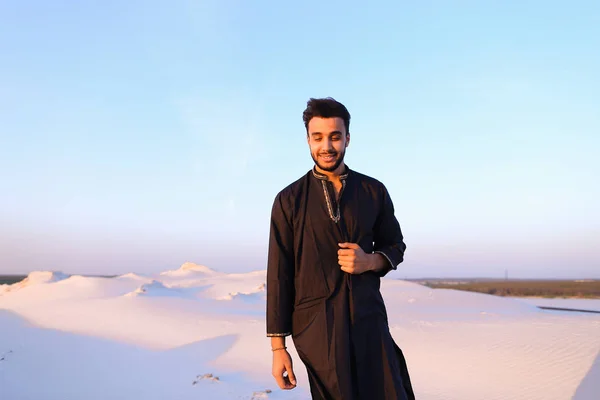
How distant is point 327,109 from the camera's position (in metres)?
2.74

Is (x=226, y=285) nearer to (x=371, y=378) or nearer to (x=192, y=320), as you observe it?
(x=192, y=320)

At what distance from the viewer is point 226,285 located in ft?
95.9

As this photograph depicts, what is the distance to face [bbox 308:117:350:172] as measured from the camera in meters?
2.75

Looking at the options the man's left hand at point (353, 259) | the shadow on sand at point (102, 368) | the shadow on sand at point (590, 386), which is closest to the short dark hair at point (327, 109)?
the man's left hand at point (353, 259)

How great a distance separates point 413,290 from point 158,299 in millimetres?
14451

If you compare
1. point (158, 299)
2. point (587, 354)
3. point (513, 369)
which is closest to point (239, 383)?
point (513, 369)

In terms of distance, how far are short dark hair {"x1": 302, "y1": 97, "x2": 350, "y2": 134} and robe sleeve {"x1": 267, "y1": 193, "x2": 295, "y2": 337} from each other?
19.3 inches

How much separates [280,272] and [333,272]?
0.30 meters

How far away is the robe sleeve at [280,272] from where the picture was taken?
8.95 feet

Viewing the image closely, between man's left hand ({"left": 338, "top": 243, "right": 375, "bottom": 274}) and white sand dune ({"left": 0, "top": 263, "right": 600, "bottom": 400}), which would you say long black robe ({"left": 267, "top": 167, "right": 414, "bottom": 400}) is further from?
white sand dune ({"left": 0, "top": 263, "right": 600, "bottom": 400})

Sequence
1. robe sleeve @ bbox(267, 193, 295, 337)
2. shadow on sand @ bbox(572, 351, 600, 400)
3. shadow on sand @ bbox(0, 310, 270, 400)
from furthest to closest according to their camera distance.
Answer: shadow on sand @ bbox(0, 310, 270, 400), shadow on sand @ bbox(572, 351, 600, 400), robe sleeve @ bbox(267, 193, 295, 337)

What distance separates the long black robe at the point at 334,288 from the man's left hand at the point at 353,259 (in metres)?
0.06

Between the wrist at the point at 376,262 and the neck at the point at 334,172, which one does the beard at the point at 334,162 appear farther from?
the wrist at the point at 376,262

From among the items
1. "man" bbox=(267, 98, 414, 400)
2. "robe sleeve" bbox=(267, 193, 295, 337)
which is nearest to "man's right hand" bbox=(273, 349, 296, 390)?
"man" bbox=(267, 98, 414, 400)
